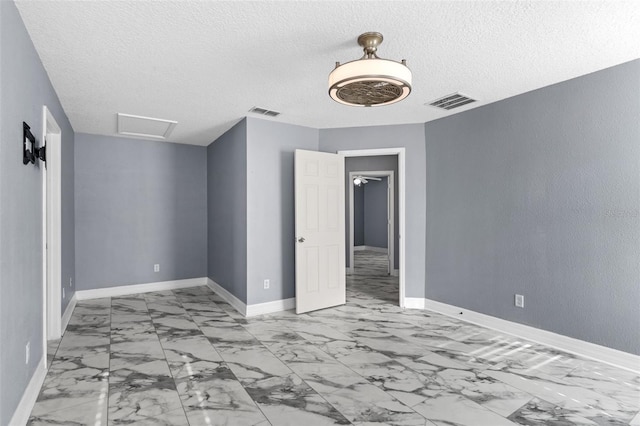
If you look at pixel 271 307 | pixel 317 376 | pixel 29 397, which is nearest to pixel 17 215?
pixel 29 397

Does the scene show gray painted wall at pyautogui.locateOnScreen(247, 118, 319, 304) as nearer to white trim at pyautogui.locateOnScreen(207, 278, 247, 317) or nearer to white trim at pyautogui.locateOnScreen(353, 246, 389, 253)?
white trim at pyautogui.locateOnScreen(207, 278, 247, 317)

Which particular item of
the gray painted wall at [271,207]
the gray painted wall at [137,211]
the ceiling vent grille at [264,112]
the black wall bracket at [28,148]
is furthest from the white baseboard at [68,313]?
the ceiling vent grille at [264,112]

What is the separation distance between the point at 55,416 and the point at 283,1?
9.39 ft

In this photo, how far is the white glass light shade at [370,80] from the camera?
2.20 meters

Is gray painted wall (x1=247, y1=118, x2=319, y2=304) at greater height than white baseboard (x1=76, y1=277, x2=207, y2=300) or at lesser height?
greater

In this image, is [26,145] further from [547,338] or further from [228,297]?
[547,338]

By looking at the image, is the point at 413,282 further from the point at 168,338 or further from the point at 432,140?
the point at 168,338

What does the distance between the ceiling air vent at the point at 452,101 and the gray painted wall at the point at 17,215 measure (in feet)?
11.4

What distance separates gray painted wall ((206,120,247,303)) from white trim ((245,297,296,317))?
18 cm

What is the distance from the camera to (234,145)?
486 centimetres

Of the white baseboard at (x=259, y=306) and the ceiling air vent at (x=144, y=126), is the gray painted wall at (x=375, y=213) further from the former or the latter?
the ceiling air vent at (x=144, y=126)

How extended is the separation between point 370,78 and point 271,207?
8.83 feet

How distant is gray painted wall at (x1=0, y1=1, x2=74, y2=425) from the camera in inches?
73.4

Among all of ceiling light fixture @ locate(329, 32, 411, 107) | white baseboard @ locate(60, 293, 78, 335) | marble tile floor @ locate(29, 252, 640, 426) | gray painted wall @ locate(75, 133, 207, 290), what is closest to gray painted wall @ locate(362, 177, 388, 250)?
gray painted wall @ locate(75, 133, 207, 290)
